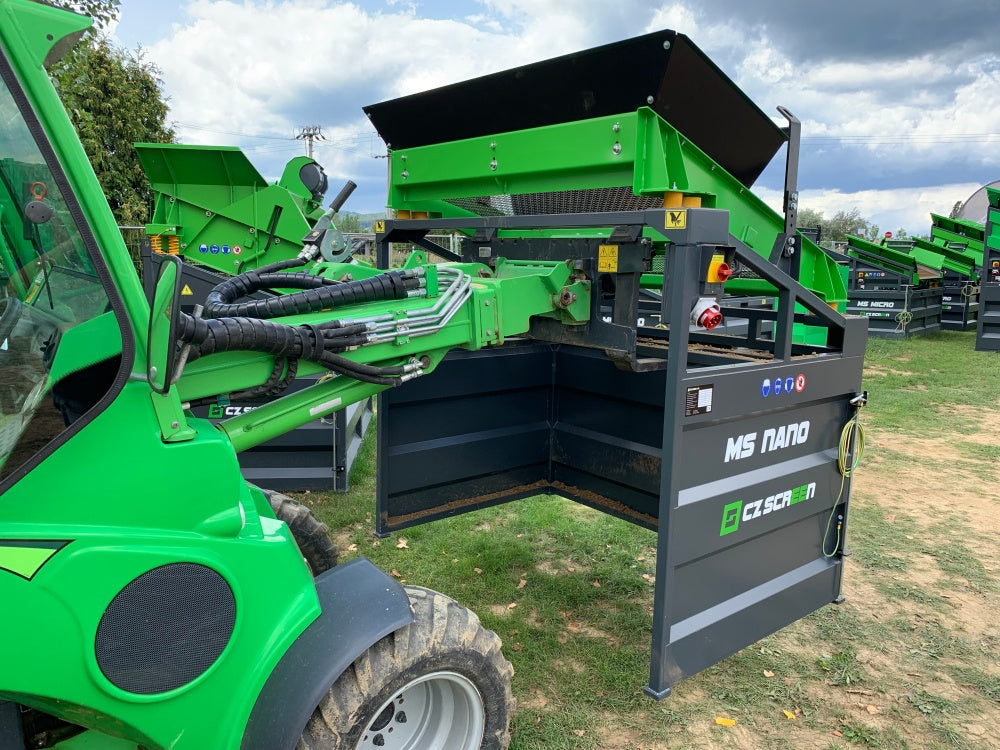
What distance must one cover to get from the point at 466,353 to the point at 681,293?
1.73m

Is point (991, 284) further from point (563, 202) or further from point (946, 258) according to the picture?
point (563, 202)

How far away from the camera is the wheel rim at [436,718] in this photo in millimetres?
2479

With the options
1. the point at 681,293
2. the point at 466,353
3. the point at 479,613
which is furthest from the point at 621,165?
the point at 479,613

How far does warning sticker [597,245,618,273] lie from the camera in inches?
122

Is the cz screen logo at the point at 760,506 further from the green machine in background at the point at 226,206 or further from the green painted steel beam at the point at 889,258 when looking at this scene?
the green painted steel beam at the point at 889,258

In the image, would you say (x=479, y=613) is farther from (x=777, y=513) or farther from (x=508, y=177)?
(x=508, y=177)

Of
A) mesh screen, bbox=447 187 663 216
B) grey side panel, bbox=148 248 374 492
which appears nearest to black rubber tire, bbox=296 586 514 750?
mesh screen, bbox=447 187 663 216

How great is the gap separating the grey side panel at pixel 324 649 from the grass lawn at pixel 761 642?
1.10m

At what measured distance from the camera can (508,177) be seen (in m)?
3.42

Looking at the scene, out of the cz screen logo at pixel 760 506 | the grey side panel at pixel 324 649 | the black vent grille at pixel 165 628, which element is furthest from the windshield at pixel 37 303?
the cz screen logo at pixel 760 506

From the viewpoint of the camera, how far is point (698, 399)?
283 cm

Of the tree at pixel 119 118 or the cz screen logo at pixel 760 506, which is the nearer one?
the cz screen logo at pixel 760 506

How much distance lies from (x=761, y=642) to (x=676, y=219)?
2.26 meters

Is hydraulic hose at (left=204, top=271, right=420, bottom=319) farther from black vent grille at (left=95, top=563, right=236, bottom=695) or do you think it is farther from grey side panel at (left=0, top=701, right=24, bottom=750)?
grey side panel at (left=0, top=701, right=24, bottom=750)
